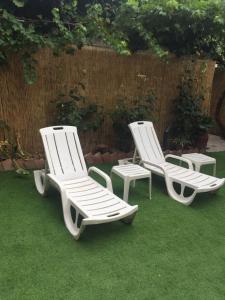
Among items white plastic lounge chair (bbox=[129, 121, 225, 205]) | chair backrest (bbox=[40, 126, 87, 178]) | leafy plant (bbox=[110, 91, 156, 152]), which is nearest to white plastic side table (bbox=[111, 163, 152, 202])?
white plastic lounge chair (bbox=[129, 121, 225, 205])

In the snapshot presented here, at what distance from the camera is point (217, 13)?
530 centimetres

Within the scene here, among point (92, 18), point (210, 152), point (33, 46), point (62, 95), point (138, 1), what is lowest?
point (210, 152)

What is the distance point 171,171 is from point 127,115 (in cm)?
174

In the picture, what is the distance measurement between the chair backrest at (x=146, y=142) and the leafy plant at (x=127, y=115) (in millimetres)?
605

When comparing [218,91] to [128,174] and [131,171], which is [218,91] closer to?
Answer: [131,171]

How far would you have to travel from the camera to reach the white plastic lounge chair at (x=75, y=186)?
3.09 meters

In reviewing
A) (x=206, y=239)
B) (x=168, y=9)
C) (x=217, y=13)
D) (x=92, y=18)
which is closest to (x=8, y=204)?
(x=206, y=239)

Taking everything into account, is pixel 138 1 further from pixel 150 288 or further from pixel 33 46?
pixel 150 288

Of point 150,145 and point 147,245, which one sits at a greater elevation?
point 150,145

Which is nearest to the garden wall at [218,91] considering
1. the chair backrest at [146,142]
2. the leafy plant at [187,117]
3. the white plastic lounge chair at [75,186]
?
the leafy plant at [187,117]

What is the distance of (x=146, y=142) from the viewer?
5.23 meters

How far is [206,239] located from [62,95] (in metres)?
3.59

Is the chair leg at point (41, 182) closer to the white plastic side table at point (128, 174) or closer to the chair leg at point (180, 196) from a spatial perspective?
the white plastic side table at point (128, 174)

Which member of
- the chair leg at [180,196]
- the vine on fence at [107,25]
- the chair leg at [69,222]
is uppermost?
the vine on fence at [107,25]
